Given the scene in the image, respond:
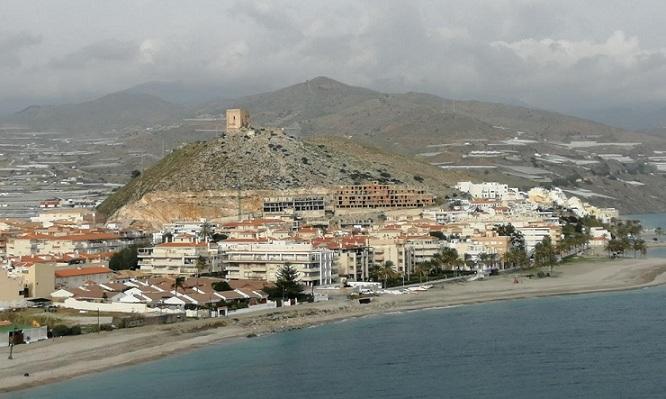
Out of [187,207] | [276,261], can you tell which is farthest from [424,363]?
[187,207]

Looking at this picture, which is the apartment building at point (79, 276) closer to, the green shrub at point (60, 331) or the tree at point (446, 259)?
the green shrub at point (60, 331)

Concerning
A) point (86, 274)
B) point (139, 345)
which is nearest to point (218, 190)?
point (86, 274)

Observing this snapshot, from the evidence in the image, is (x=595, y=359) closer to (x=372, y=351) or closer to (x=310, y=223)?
(x=372, y=351)

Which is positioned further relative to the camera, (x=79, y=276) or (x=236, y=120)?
(x=236, y=120)

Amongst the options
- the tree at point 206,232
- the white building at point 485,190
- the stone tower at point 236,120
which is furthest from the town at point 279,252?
the stone tower at point 236,120

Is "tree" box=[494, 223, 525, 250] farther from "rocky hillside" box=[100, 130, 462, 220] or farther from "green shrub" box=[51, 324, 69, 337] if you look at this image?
"green shrub" box=[51, 324, 69, 337]

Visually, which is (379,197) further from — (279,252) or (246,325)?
(246,325)
